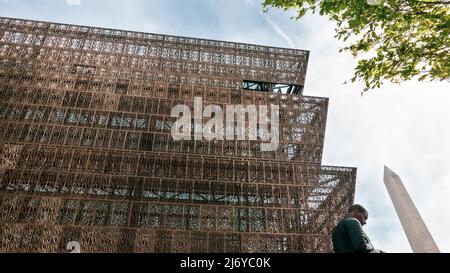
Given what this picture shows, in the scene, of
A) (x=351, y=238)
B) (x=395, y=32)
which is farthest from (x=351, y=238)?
(x=395, y=32)

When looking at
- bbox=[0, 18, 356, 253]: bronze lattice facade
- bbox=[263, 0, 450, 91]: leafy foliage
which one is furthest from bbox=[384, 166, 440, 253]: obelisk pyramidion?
bbox=[0, 18, 356, 253]: bronze lattice facade

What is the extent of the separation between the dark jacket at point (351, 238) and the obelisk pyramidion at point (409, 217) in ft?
21.2

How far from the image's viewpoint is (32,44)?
1129 inches

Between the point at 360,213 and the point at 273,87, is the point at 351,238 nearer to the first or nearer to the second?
the point at 360,213

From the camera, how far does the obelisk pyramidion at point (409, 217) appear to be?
8438 millimetres

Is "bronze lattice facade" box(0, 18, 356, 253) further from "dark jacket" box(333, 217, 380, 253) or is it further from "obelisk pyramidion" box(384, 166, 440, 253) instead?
"dark jacket" box(333, 217, 380, 253)

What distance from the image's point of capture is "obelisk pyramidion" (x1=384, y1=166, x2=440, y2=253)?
8438 millimetres

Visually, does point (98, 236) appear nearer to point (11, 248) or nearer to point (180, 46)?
point (11, 248)

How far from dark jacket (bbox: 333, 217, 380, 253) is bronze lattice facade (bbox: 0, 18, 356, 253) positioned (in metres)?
19.1

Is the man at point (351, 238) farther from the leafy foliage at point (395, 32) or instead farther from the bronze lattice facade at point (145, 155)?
the bronze lattice facade at point (145, 155)

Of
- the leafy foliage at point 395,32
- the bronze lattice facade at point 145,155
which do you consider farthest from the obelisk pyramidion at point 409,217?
the bronze lattice facade at point 145,155

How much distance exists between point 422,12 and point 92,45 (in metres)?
28.8

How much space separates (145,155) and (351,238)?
22500 millimetres
